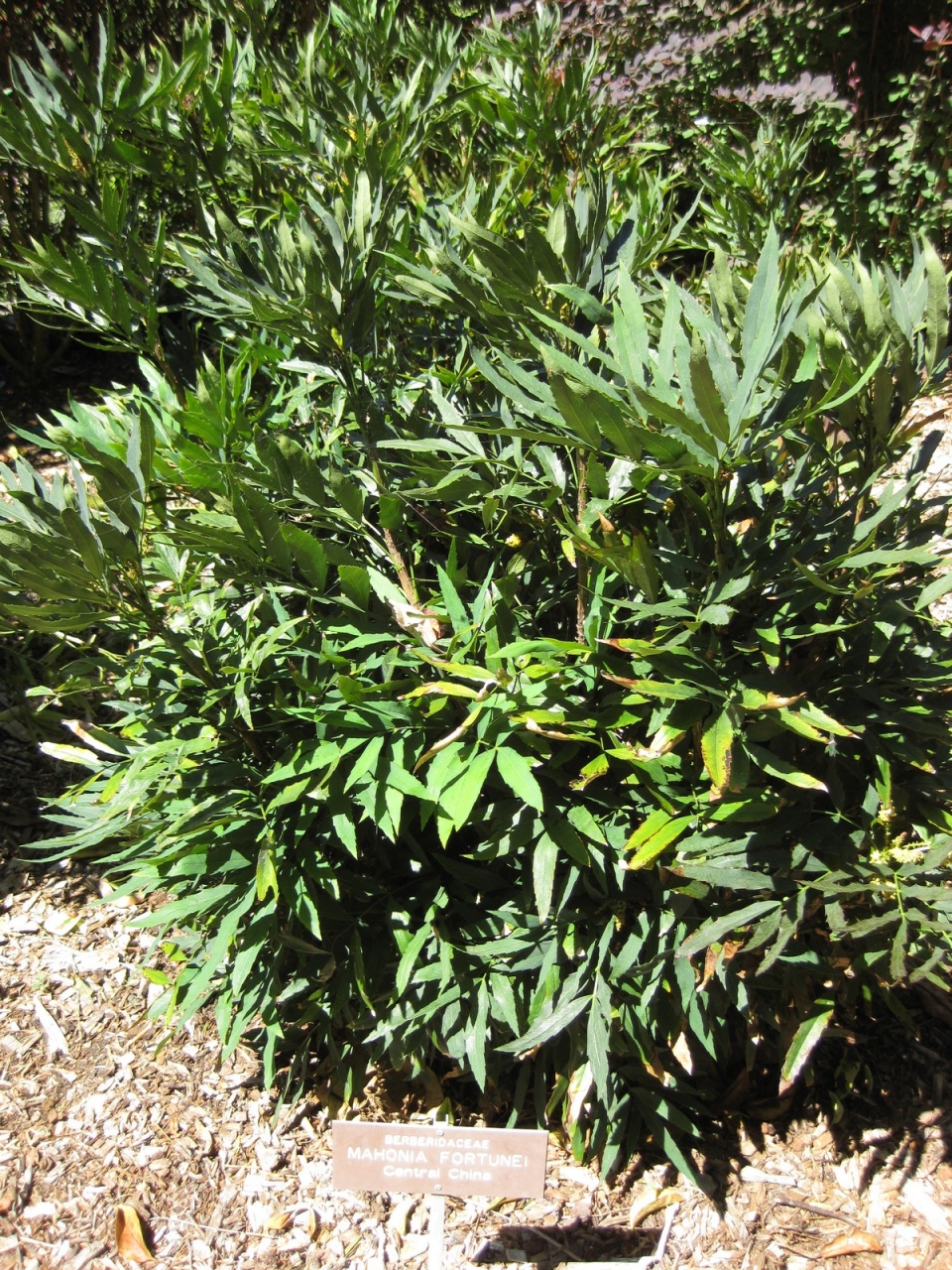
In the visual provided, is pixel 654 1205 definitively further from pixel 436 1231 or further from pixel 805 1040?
pixel 805 1040

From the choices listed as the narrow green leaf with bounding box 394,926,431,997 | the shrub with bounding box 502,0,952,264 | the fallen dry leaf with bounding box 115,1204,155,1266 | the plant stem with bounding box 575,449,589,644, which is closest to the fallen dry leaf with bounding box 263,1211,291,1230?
the fallen dry leaf with bounding box 115,1204,155,1266

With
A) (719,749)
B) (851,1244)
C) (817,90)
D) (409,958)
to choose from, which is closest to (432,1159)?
(409,958)

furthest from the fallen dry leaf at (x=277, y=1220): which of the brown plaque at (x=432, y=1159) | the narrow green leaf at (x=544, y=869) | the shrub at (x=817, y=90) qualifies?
the shrub at (x=817, y=90)

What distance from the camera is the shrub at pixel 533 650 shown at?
1.26m

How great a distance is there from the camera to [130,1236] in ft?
6.02

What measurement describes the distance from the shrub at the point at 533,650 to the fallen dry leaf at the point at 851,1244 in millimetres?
320

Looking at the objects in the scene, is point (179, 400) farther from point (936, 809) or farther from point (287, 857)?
point (936, 809)

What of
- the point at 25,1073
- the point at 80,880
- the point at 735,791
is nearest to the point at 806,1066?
the point at 735,791

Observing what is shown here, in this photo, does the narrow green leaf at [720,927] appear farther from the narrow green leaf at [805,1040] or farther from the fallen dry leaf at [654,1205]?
the fallen dry leaf at [654,1205]

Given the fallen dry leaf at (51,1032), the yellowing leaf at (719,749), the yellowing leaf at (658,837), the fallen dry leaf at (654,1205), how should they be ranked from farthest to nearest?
the fallen dry leaf at (51,1032) < the fallen dry leaf at (654,1205) < the yellowing leaf at (658,837) < the yellowing leaf at (719,749)

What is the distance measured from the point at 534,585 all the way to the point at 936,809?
2.48ft

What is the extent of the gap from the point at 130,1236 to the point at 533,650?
4.58 feet

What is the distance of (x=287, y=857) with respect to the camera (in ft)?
5.33

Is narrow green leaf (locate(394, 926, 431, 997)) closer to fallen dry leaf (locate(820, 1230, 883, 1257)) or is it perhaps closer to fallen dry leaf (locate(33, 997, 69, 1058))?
fallen dry leaf (locate(820, 1230, 883, 1257))
